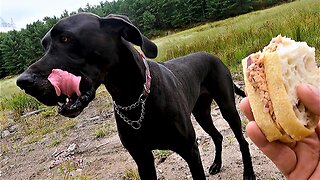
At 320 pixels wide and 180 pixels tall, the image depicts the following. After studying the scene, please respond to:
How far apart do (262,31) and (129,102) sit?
8951mm

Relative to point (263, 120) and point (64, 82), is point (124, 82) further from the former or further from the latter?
point (263, 120)

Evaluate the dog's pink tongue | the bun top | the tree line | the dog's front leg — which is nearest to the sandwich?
the bun top

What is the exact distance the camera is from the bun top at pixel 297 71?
67.5 inches

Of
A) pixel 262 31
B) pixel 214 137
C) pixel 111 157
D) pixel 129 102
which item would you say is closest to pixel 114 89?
pixel 129 102

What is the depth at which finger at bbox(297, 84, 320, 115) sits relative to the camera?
1.59 metres

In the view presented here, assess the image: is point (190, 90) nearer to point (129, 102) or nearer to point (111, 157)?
point (129, 102)

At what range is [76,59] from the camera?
2.98 m

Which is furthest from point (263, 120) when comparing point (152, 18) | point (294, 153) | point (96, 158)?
point (152, 18)

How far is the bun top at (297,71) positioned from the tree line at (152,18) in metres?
53.9

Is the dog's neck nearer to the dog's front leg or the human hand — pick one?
the dog's front leg

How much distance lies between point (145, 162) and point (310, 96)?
226 centimetres

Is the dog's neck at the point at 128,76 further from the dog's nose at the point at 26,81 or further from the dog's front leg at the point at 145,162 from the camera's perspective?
the dog's nose at the point at 26,81

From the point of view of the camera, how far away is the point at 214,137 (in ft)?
16.6

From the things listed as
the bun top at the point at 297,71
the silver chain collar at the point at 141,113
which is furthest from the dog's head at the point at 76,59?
the bun top at the point at 297,71
